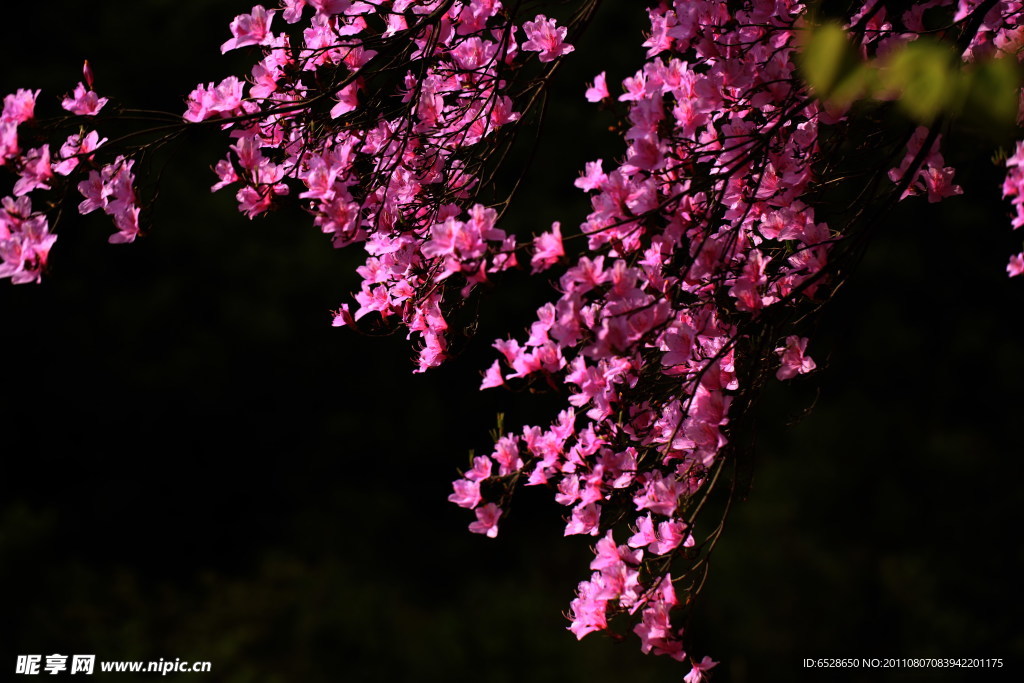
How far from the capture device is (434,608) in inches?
266

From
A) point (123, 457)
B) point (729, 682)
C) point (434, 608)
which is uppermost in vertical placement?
point (123, 457)

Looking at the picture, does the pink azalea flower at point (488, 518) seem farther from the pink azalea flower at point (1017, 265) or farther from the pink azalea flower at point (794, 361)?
the pink azalea flower at point (1017, 265)

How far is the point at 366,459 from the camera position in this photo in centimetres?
720

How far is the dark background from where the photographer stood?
517 centimetres

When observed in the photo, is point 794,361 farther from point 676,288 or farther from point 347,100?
point 347,100

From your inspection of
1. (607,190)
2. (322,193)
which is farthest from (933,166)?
(322,193)

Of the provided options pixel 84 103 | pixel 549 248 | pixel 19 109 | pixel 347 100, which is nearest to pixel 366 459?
pixel 347 100

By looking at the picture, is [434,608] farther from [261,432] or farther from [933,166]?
[933,166]

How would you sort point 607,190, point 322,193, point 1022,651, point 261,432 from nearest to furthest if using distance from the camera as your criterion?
point 607,190
point 322,193
point 1022,651
point 261,432

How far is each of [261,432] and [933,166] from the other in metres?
5.84

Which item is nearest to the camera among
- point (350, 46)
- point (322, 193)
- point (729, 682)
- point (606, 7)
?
point (322, 193)

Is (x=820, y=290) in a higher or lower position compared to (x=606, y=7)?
lower

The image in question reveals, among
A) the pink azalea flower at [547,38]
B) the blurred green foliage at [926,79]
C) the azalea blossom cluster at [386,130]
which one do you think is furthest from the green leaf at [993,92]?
the pink azalea flower at [547,38]

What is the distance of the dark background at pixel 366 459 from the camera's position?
17.0ft
